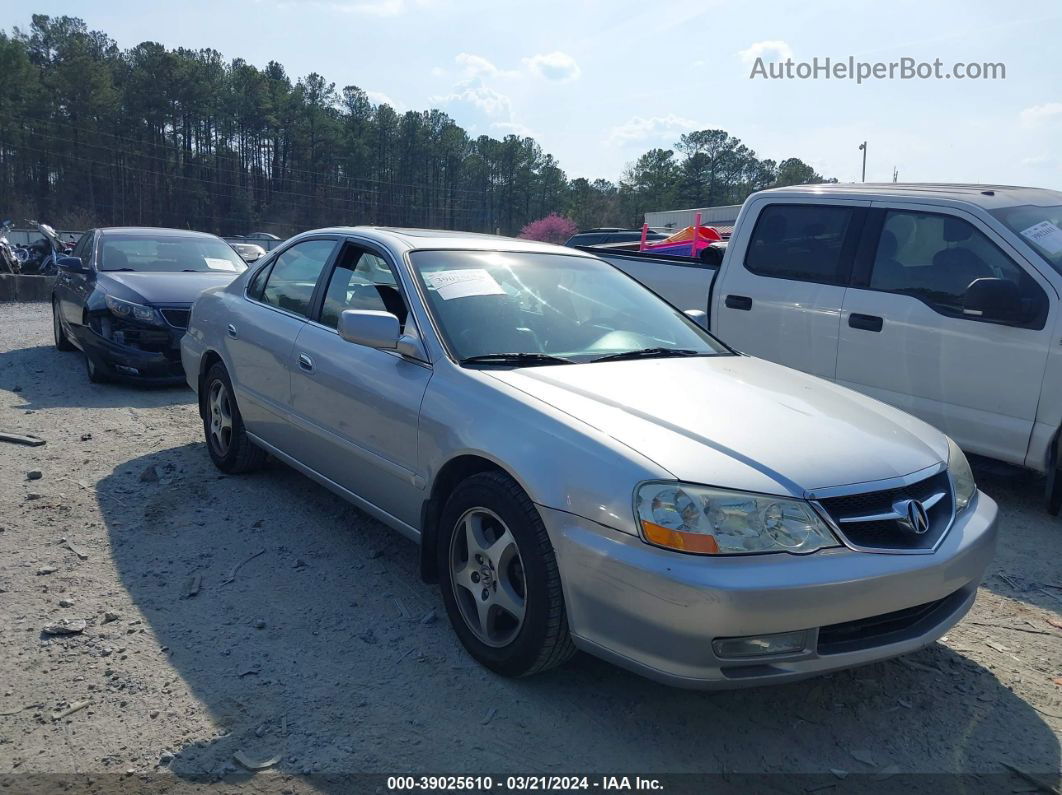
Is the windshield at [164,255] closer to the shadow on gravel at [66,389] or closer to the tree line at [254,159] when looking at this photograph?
the shadow on gravel at [66,389]

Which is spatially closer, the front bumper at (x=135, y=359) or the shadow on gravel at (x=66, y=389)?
the shadow on gravel at (x=66, y=389)

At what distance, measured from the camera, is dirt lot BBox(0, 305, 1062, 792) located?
101 inches

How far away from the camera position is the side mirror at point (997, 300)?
15.5 ft

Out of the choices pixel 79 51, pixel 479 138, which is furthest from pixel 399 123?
pixel 79 51

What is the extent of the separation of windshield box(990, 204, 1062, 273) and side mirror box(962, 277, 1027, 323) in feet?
1.04

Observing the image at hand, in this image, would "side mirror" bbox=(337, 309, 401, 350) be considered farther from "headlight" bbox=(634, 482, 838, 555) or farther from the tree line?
the tree line

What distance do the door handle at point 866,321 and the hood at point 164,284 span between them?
18.7 feet

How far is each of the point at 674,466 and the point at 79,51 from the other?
7052 centimetres

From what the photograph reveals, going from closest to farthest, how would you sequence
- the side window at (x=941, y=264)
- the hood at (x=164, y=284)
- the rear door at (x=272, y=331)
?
the rear door at (x=272, y=331)
the side window at (x=941, y=264)
the hood at (x=164, y=284)

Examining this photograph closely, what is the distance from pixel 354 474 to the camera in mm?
3836

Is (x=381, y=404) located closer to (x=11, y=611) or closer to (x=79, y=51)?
(x=11, y=611)

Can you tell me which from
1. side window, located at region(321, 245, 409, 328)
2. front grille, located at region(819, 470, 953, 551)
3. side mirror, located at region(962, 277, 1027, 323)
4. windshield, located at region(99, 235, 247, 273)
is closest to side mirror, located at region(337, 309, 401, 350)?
side window, located at region(321, 245, 409, 328)

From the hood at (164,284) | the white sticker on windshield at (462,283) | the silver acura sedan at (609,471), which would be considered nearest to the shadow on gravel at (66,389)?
the hood at (164,284)

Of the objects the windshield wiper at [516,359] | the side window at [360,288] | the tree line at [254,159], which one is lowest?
the windshield wiper at [516,359]
